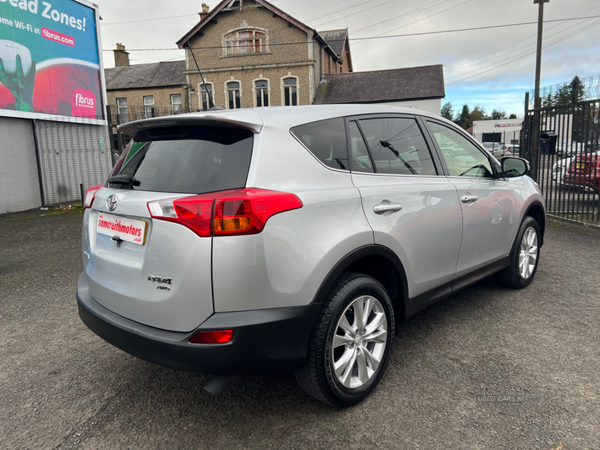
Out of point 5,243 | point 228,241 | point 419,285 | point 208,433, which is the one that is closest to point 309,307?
point 228,241

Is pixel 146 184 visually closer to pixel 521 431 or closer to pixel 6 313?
pixel 521 431

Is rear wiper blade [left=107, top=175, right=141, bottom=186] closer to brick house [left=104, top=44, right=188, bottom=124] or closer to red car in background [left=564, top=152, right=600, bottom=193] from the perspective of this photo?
red car in background [left=564, top=152, right=600, bottom=193]

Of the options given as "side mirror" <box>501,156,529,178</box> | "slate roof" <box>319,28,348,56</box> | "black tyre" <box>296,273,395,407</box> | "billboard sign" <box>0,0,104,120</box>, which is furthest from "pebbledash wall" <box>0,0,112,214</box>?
"slate roof" <box>319,28,348,56</box>

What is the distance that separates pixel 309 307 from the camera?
87.0 inches

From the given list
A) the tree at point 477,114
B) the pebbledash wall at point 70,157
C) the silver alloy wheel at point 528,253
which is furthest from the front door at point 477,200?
the tree at point 477,114

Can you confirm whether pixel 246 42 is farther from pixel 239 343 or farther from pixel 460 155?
pixel 239 343

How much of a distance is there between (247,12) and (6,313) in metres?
31.9

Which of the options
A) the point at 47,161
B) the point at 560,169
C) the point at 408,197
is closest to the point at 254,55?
the point at 47,161

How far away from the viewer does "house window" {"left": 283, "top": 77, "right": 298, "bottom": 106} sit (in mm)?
32469

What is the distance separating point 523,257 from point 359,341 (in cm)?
265

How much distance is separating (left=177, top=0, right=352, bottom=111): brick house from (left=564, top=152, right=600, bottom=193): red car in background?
25797mm

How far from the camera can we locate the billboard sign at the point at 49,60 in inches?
422

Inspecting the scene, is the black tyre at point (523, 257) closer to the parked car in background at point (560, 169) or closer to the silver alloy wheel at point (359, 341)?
the silver alloy wheel at point (359, 341)

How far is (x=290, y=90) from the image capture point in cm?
3269
